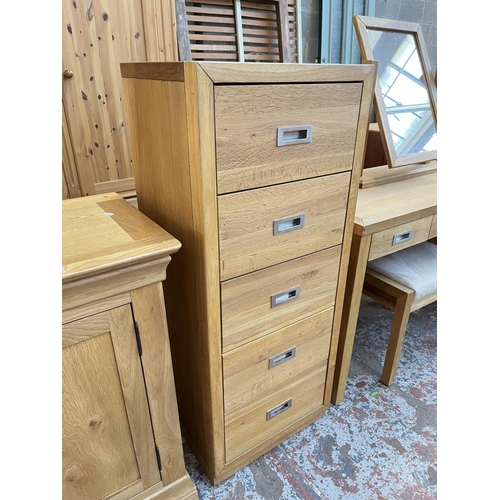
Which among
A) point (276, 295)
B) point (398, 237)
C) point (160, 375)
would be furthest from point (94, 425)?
point (398, 237)

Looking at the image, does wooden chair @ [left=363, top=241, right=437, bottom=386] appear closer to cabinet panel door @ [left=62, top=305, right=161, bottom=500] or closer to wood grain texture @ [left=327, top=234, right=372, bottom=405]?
wood grain texture @ [left=327, top=234, right=372, bottom=405]

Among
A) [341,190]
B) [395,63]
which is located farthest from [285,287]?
[395,63]

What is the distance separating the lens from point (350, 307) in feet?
4.14

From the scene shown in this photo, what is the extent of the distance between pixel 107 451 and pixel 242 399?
367 mm

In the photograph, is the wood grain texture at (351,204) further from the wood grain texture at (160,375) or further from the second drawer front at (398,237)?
the wood grain texture at (160,375)

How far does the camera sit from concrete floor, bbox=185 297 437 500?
44.8 inches

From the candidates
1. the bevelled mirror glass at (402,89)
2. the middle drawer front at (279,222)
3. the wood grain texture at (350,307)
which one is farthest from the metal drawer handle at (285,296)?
the bevelled mirror glass at (402,89)

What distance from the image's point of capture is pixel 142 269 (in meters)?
0.76

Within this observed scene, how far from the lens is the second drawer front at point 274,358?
101cm

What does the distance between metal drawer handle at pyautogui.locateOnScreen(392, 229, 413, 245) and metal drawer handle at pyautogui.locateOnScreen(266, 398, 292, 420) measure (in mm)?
630

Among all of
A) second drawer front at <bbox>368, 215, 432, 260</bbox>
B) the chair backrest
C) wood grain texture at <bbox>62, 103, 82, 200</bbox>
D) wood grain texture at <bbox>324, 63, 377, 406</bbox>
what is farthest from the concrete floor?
the chair backrest

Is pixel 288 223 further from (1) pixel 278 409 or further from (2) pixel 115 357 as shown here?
(1) pixel 278 409

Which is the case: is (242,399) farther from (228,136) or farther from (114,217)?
(228,136)

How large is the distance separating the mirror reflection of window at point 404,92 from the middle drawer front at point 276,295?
0.75 metres
